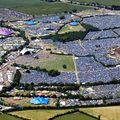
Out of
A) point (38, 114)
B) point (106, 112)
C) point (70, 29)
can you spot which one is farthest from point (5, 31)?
point (106, 112)

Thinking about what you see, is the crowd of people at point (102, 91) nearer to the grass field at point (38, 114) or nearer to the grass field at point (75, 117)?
the grass field at point (75, 117)

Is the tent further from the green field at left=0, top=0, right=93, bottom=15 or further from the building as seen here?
the building

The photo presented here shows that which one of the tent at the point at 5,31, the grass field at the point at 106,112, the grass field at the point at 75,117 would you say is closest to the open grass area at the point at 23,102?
the grass field at the point at 75,117

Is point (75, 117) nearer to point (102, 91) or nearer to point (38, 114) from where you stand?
point (38, 114)

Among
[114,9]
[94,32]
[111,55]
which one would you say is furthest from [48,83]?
[114,9]

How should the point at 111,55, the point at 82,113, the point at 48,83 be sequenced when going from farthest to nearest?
the point at 111,55, the point at 48,83, the point at 82,113

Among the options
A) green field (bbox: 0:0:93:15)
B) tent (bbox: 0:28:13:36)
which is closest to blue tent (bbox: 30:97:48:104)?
tent (bbox: 0:28:13:36)

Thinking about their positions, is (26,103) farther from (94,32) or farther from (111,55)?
(94,32)
